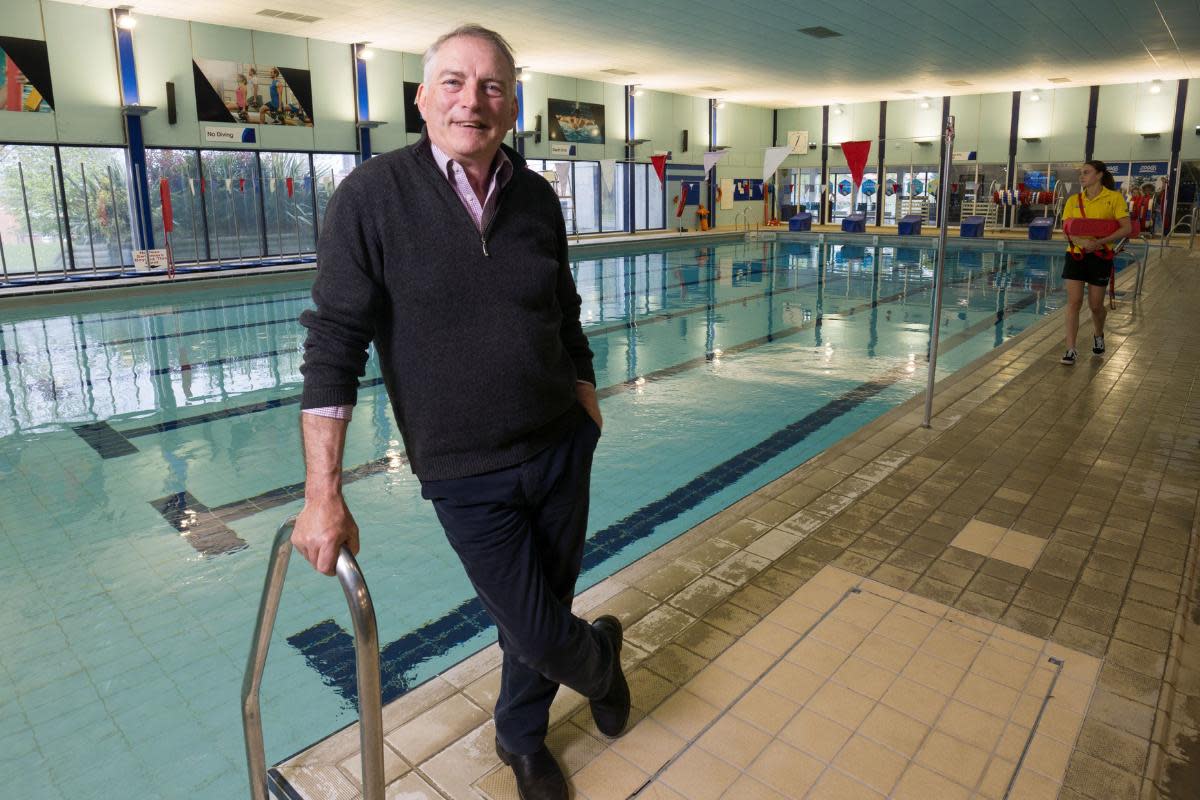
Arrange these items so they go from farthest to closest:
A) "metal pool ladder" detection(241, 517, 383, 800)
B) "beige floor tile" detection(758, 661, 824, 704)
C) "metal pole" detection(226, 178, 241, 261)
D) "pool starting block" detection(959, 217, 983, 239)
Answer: "pool starting block" detection(959, 217, 983, 239), "metal pole" detection(226, 178, 241, 261), "beige floor tile" detection(758, 661, 824, 704), "metal pool ladder" detection(241, 517, 383, 800)

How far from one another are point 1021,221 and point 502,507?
2358cm

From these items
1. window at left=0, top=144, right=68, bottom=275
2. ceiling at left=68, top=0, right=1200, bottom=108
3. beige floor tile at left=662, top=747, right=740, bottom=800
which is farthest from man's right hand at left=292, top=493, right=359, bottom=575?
window at left=0, top=144, right=68, bottom=275

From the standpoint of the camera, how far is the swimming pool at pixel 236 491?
2.24 m

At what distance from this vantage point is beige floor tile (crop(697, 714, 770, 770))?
1669 mm

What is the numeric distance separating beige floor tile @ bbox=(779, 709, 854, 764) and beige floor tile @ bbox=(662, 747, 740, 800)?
0.17 metres

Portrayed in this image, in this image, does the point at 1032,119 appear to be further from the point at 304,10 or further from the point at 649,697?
the point at 649,697

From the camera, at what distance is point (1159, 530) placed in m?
2.78

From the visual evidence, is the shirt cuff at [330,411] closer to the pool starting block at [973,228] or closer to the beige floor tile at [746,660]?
the beige floor tile at [746,660]

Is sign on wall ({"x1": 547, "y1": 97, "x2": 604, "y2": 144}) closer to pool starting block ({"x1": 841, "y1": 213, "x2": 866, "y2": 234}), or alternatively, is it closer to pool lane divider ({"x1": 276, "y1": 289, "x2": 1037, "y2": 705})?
pool starting block ({"x1": 841, "y1": 213, "x2": 866, "y2": 234})

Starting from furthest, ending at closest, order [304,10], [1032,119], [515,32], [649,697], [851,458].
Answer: [1032,119]
[515,32]
[304,10]
[851,458]
[649,697]

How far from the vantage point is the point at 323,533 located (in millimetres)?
1208

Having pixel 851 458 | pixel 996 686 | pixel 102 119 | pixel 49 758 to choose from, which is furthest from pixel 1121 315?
pixel 102 119

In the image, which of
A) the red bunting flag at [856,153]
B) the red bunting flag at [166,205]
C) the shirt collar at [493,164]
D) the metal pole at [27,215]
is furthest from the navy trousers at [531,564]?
the red bunting flag at [166,205]

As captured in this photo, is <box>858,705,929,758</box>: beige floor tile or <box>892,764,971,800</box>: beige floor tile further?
<box>858,705,929,758</box>: beige floor tile
